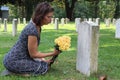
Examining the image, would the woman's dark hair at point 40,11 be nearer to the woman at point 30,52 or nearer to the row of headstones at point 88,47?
the woman at point 30,52

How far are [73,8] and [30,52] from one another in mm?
48774

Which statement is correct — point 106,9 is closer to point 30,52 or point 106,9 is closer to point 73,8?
point 73,8

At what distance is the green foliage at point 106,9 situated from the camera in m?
69.7

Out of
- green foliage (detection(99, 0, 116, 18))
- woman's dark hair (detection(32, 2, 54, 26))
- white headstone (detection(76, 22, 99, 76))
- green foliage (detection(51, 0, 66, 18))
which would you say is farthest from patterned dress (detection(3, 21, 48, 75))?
green foliage (detection(99, 0, 116, 18))

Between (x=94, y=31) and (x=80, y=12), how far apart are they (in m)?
52.7

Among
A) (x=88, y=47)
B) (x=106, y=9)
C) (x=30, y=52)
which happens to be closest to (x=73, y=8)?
(x=106, y=9)

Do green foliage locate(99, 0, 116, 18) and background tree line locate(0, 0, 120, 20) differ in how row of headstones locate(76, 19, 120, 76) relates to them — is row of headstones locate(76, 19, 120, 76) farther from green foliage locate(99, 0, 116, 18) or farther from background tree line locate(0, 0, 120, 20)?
green foliage locate(99, 0, 116, 18)

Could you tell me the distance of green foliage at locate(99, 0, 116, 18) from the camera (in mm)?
69688

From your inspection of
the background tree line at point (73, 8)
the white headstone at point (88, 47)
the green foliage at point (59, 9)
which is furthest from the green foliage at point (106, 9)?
the white headstone at point (88, 47)

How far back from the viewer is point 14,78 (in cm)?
767

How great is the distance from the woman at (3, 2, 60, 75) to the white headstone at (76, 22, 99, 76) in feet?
2.22

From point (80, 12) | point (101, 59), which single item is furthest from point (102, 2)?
point (101, 59)

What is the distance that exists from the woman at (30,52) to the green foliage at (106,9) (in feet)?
204

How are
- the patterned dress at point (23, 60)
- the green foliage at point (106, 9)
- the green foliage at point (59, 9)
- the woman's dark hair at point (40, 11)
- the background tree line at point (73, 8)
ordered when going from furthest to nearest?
the green foliage at point (106, 9) → the green foliage at point (59, 9) → the background tree line at point (73, 8) → the patterned dress at point (23, 60) → the woman's dark hair at point (40, 11)
